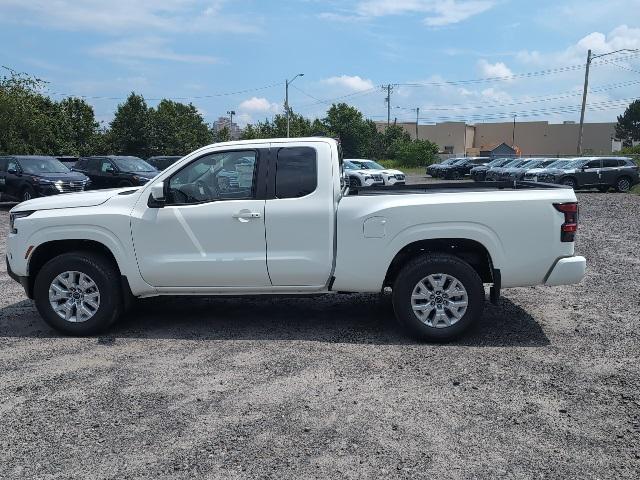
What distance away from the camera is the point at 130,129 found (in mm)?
46719

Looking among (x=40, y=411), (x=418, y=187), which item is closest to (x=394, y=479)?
(x=40, y=411)

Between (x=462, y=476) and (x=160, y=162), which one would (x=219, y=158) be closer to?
(x=462, y=476)

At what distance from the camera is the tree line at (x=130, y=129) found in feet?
114

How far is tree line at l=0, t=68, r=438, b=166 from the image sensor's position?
34.8 m

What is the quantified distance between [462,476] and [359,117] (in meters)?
73.8

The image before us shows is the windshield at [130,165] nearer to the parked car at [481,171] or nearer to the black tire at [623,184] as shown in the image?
the black tire at [623,184]

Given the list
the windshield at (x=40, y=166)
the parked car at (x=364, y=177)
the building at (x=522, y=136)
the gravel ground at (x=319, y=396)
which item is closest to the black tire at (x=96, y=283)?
the gravel ground at (x=319, y=396)

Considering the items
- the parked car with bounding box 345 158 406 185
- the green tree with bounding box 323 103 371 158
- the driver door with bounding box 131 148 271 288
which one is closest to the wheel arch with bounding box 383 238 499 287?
the driver door with bounding box 131 148 271 288

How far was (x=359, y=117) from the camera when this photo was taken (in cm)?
7525

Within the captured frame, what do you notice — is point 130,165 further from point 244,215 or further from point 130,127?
point 130,127

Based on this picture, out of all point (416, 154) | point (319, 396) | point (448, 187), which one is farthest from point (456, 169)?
point (319, 396)

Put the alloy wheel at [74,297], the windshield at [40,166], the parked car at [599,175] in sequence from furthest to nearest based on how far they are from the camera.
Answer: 1. the parked car at [599,175]
2. the windshield at [40,166]
3. the alloy wheel at [74,297]

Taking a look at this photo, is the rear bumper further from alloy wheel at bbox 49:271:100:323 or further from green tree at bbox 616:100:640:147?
green tree at bbox 616:100:640:147

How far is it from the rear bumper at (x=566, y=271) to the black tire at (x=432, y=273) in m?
0.66
